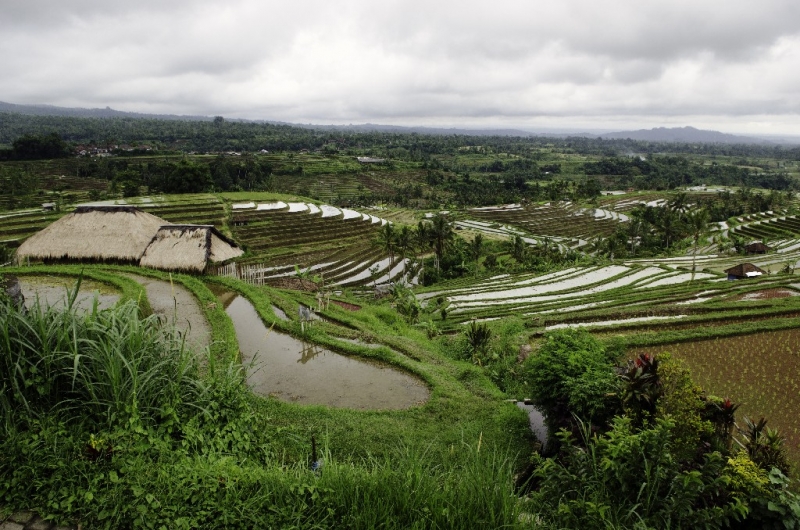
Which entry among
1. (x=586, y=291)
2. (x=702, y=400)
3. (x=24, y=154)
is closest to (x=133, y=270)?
(x=702, y=400)

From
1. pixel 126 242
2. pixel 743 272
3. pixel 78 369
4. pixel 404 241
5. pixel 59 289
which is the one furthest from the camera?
pixel 404 241

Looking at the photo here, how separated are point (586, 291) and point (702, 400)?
2216 centimetres

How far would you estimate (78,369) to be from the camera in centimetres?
445

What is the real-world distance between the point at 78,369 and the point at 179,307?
10.7 m

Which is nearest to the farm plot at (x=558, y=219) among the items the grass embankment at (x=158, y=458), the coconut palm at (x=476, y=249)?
the coconut palm at (x=476, y=249)

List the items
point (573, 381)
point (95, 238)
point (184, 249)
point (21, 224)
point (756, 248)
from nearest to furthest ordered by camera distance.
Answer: point (573, 381) → point (184, 249) → point (95, 238) → point (21, 224) → point (756, 248)

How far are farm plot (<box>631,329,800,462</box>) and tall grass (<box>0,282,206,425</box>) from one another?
32.3ft

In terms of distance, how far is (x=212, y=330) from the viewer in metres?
12.5

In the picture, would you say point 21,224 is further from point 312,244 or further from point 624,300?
point 624,300

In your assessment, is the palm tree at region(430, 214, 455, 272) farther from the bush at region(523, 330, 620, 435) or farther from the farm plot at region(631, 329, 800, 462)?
the bush at region(523, 330, 620, 435)

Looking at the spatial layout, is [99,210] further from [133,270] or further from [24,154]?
[24,154]

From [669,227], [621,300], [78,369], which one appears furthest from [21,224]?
[669,227]

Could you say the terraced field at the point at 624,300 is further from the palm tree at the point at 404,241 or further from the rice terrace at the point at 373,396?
the palm tree at the point at 404,241

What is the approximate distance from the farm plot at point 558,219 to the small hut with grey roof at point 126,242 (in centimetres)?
5188
